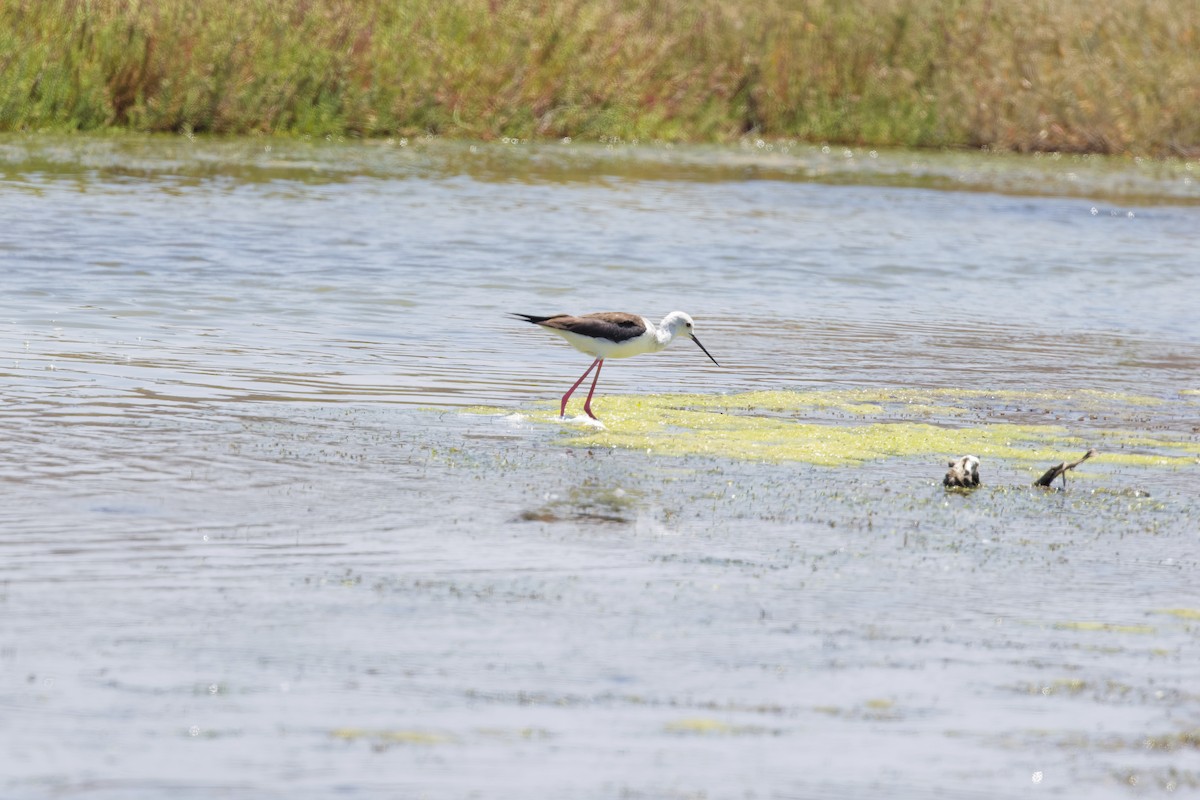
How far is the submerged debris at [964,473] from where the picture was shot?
24.6 feet

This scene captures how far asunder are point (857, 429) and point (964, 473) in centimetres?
138

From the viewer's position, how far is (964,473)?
751 centimetres

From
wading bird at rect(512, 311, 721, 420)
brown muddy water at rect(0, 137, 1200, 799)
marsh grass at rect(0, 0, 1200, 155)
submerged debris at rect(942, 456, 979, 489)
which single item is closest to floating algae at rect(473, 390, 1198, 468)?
brown muddy water at rect(0, 137, 1200, 799)

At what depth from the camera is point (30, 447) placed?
24.2ft

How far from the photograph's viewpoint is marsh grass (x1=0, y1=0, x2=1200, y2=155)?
70.7 feet

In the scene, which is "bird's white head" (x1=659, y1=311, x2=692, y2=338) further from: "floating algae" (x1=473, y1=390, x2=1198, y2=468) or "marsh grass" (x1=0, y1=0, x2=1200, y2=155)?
"marsh grass" (x1=0, y1=0, x2=1200, y2=155)

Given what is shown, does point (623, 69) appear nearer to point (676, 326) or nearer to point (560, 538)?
point (676, 326)

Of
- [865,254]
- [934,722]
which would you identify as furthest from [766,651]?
[865,254]

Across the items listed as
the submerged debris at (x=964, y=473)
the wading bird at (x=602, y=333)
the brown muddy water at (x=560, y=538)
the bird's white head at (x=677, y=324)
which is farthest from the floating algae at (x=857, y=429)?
the submerged debris at (x=964, y=473)

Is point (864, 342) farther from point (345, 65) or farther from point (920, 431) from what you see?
point (345, 65)

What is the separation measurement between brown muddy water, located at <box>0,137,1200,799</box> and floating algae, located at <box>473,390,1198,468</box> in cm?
5

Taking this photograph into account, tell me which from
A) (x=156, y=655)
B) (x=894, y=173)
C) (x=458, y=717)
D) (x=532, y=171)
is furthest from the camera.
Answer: (x=894, y=173)

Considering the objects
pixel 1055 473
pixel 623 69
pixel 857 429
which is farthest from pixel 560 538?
pixel 623 69

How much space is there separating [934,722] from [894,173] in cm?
1929
